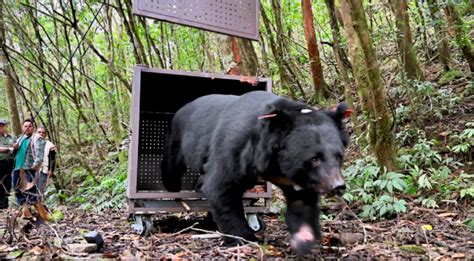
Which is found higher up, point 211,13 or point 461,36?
point 461,36

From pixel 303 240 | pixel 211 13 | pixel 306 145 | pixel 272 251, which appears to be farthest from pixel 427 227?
pixel 211 13

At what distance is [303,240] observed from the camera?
3.01m

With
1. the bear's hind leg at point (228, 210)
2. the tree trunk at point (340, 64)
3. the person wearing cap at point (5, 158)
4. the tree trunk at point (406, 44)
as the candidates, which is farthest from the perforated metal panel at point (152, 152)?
the person wearing cap at point (5, 158)

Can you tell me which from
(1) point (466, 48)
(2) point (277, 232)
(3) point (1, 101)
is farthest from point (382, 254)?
(3) point (1, 101)

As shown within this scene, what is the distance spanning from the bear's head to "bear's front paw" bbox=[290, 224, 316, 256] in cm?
32

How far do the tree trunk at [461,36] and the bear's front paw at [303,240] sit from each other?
185 inches

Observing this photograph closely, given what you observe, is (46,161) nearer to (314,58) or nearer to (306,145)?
(314,58)

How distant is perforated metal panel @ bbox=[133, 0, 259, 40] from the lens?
4.21 metres

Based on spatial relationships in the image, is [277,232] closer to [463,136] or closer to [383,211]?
[383,211]

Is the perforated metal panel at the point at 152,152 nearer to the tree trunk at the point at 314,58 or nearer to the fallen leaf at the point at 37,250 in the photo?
the fallen leaf at the point at 37,250

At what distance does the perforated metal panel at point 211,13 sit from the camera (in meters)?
4.21

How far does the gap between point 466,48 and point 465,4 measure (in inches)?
43.2

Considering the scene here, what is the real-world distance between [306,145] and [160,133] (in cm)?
323

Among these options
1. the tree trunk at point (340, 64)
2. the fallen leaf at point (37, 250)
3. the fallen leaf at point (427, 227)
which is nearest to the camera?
the fallen leaf at point (37, 250)
